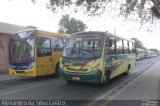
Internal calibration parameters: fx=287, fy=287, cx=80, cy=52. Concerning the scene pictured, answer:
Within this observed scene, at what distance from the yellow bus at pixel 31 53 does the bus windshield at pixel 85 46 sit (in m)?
2.58

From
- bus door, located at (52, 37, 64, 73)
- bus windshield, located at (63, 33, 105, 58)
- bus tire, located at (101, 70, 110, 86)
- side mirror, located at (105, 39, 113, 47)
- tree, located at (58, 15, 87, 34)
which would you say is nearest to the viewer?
bus windshield, located at (63, 33, 105, 58)

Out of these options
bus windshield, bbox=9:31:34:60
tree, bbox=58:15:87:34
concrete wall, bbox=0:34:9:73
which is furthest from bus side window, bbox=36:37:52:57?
tree, bbox=58:15:87:34

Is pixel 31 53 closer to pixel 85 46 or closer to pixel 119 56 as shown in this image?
pixel 85 46

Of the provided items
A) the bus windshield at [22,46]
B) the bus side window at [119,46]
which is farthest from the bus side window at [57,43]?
the bus side window at [119,46]

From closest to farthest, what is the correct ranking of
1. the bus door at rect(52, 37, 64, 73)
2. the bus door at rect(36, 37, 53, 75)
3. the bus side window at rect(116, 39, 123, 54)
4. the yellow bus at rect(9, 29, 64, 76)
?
the yellow bus at rect(9, 29, 64, 76) → the bus door at rect(36, 37, 53, 75) → the bus side window at rect(116, 39, 123, 54) → the bus door at rect(52, 37, 64, 73)

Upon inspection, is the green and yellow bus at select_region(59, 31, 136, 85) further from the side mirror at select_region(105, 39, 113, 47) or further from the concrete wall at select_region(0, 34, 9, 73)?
the concrete wall at select_region(0, 34, 9, 73)

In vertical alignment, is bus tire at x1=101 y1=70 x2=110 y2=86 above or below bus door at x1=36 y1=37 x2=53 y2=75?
below

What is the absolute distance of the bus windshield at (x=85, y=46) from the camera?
13.4 metres

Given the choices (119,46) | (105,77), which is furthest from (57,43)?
(105,77)

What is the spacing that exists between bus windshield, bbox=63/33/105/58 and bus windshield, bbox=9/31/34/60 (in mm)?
2800

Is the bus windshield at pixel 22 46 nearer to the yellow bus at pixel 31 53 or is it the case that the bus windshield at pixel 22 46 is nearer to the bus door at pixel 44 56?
the yellow bus at pixel 31 53

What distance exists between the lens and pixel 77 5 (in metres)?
16.7

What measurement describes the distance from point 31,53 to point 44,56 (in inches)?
37.4

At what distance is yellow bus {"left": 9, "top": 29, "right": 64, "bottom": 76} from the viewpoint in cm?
1596
